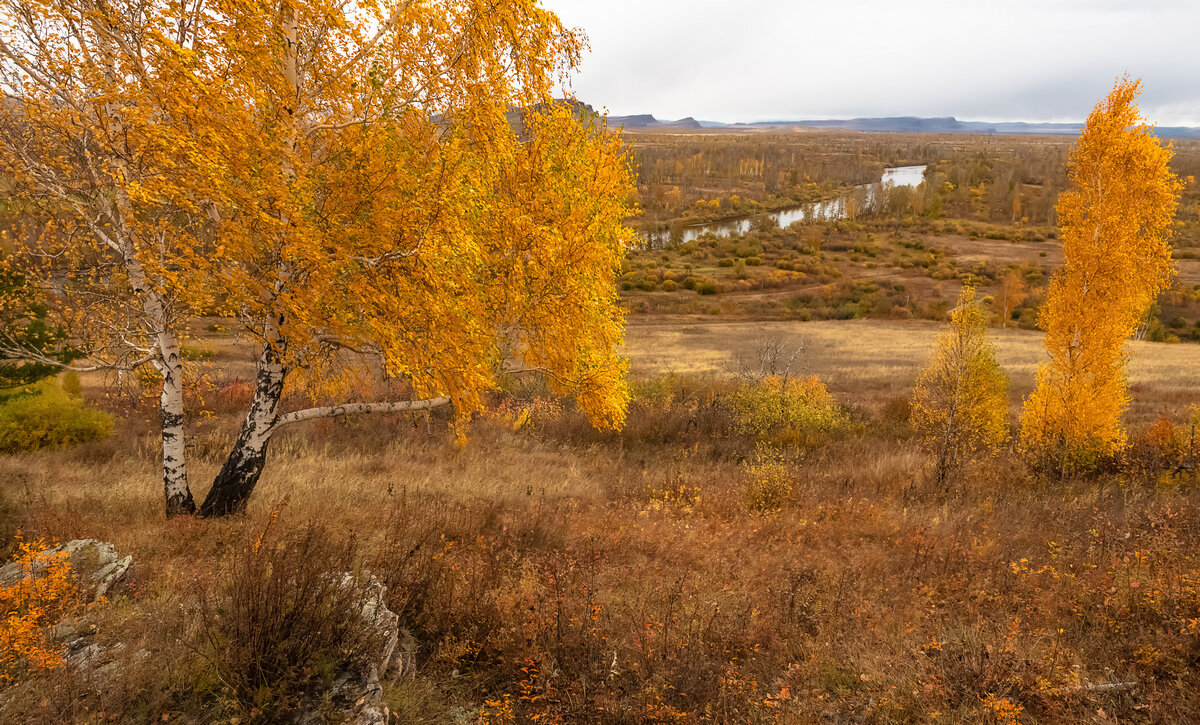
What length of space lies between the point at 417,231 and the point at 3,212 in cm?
763

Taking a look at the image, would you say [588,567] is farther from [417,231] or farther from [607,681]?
[417,231]

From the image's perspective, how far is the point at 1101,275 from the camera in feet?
50.1

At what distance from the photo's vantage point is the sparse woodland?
4.52 meters

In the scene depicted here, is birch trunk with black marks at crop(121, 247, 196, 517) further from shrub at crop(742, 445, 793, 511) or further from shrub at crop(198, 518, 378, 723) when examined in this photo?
shrub at crop(742, 445, 793, 511)

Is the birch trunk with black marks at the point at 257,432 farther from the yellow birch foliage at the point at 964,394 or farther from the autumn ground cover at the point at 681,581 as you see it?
the yellow birch foliage at the point at 964,394

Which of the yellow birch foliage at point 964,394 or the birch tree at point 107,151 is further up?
the birch tree at point 107,151

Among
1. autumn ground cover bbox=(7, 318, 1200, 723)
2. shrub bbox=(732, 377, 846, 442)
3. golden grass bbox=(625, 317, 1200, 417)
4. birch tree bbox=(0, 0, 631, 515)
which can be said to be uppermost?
birch tree bbox=(0, 0, 631, 515)

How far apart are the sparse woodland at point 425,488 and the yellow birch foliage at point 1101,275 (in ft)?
0.61

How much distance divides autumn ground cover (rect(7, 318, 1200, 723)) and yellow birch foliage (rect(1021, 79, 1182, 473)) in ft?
5.50

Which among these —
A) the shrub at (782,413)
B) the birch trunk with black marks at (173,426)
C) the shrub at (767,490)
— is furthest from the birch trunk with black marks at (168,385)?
the shrub at (782,413)

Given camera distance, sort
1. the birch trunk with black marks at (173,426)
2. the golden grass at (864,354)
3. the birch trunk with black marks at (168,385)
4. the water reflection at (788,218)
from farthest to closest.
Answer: the water reflection at (788,218)
the golden grass at (864,354)
the birch trunk with black marks at (173,426)
the birch trunk with black marks at (168,385)

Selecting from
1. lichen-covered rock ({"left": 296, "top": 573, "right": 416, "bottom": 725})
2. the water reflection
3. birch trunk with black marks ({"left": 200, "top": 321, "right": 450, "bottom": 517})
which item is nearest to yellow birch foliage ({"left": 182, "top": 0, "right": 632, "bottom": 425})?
birch trunk with black marks ({"left": 200, "top": 321, "right": 450, "bottom": 517})

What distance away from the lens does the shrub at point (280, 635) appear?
12.6ft

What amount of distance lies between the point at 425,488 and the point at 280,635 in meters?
7.46
